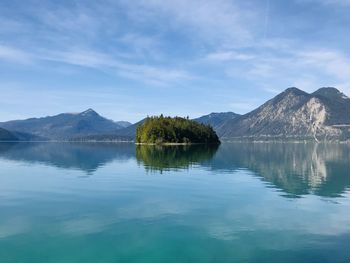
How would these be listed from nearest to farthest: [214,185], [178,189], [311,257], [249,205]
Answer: [311,257] < [249,205] < [178,189] < [214,185]

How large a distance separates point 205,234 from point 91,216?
1397 cm

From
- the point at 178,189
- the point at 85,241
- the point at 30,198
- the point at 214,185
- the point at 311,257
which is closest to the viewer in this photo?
the point at 311,257

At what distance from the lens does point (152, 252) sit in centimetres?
3155

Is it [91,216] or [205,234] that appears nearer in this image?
[205,234]

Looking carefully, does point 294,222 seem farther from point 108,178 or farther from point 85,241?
point 108,178

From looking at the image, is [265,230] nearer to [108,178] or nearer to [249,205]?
[249,205]

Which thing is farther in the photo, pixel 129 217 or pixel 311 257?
pixel 129 217

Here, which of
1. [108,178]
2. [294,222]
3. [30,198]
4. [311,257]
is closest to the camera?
[311,257]

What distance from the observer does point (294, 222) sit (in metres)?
42.2

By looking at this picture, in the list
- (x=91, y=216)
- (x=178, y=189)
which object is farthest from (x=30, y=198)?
(x=178, y=189)

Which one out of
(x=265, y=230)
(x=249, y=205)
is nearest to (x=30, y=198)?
(x=249, y=205)

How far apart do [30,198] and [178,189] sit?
22924 millimetres

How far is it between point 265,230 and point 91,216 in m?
18.7

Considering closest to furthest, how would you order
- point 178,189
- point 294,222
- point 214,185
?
point 294,222
point 178,189
point 214,185
